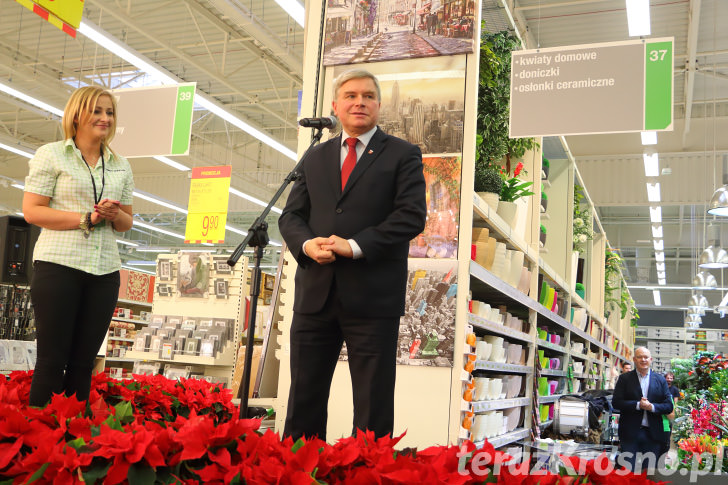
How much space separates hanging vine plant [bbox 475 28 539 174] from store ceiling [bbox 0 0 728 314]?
8.8 inches

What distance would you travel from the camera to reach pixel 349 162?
223 centimetres

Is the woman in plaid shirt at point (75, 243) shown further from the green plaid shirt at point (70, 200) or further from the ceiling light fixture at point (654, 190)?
the ceiling light fixture at point (654, 190)

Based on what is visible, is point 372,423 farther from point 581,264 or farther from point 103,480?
point 581,264

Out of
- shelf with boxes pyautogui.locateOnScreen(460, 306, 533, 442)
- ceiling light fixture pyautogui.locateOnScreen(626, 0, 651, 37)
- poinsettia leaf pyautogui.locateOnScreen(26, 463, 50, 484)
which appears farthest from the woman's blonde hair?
ceiling light fixture pyautogui.locateOnScreen(626, 0, 651, 37)

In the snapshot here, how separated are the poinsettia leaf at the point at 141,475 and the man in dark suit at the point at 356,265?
67cm

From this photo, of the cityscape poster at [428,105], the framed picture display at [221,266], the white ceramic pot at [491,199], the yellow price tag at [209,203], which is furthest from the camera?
the yellow price tag at [209,203]

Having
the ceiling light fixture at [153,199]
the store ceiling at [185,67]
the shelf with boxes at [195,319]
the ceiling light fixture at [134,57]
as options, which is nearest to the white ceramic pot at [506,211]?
the shelf with boxes at [195,319]

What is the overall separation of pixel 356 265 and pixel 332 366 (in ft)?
1.11

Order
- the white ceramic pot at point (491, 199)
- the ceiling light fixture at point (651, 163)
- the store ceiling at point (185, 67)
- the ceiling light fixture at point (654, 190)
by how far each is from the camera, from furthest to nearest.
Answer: the ceiling light fixture at point (654, 190) < the ceiling light fixture at point (651, 163) < the store ceiling at point (185, 67) < the white ceramic pot at point (491, 199)

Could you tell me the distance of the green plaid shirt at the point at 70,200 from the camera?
8.04 ft

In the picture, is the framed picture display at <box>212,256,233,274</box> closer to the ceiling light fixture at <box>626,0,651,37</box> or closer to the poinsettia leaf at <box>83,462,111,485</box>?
the poinsettia leaf at <box>83,462,111,485</box>

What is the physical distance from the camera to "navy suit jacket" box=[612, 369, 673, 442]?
6582 mm

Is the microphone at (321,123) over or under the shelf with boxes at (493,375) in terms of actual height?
over

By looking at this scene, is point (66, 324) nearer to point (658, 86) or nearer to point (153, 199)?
point (658, 86)
